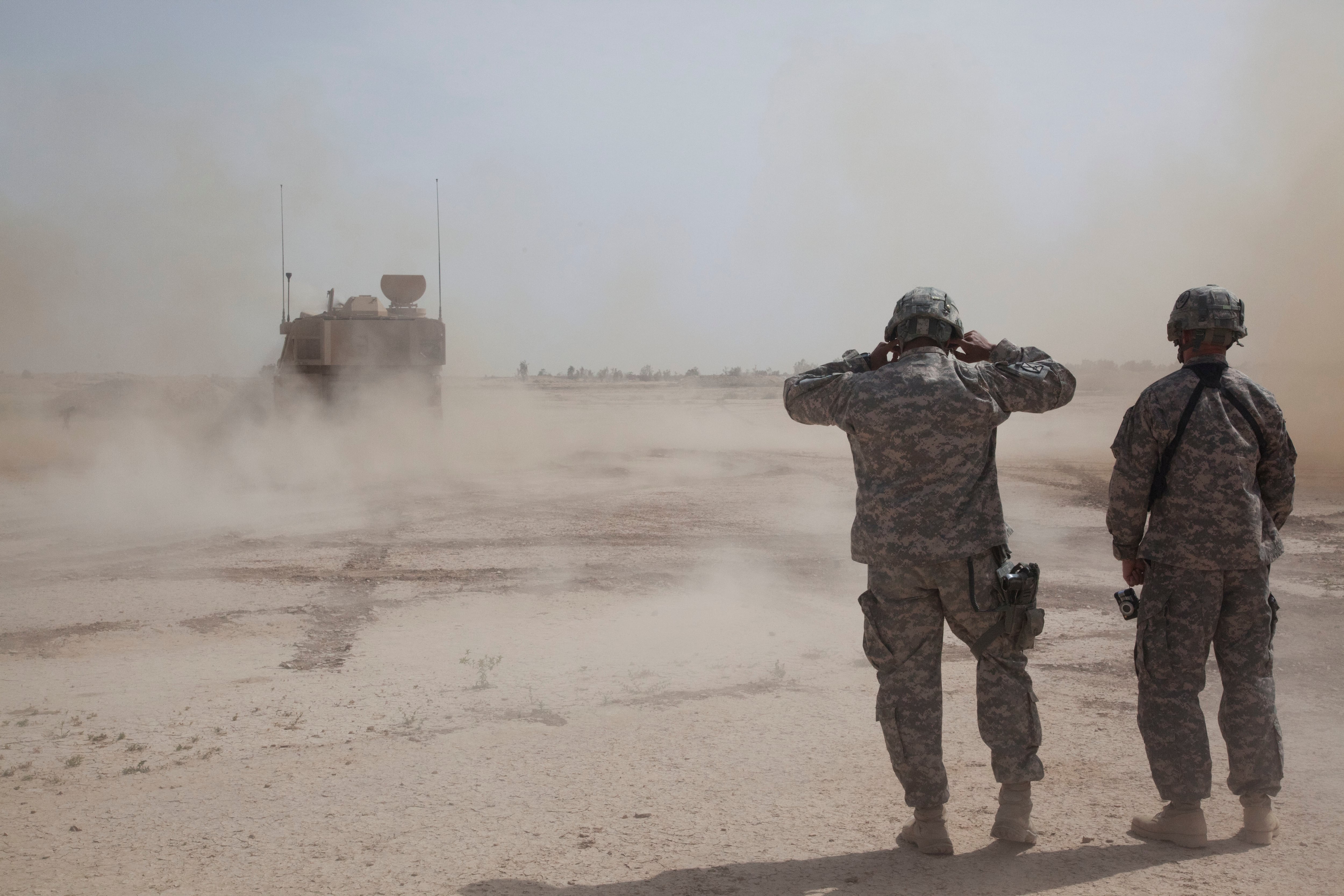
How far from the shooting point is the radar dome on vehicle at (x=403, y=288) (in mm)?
18188

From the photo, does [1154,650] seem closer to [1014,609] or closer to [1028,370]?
[1014,609]

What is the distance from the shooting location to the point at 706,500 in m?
12.9

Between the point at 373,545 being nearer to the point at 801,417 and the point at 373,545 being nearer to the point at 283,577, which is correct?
the point at 283,577

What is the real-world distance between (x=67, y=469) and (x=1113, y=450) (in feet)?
54.4

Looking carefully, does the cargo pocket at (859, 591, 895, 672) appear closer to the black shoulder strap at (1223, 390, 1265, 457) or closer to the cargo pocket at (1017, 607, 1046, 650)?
the cargo pocket at (1017, 607, 1046, 650)

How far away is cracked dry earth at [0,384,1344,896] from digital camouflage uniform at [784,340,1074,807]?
1.21 ft

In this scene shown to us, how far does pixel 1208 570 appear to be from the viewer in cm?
343

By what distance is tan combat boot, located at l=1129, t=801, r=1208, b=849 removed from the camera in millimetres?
3414

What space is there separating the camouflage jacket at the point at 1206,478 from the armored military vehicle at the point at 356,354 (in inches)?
591

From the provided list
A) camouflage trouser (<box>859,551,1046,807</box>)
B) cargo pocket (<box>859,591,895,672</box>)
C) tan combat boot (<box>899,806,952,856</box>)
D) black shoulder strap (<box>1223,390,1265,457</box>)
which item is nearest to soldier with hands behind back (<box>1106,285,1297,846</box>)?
black shoulder strap (<box>1223,390,1265,457</box>)

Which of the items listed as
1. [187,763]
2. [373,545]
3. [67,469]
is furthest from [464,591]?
[67,469]

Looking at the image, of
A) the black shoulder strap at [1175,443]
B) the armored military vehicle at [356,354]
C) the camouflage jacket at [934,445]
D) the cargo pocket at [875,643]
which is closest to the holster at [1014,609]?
the camouflage jacket at [934,445]

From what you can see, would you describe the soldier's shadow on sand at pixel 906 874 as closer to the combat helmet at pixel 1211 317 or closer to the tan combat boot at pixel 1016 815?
the tan combat boot at pixel 1016 815

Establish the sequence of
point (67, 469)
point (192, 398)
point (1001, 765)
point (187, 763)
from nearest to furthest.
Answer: point (1001, 765)
point (187, 763)
point (67, 469)
point (192, 398)
